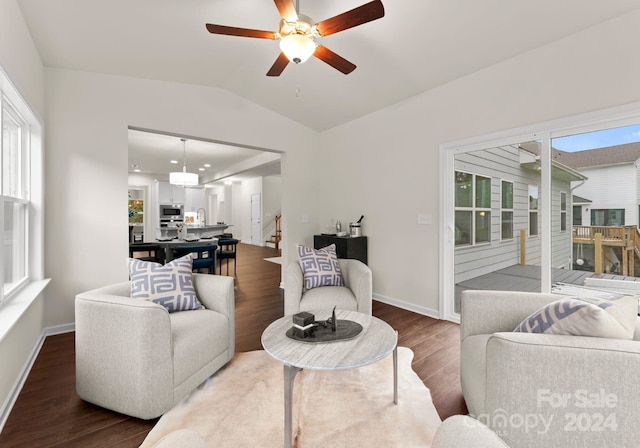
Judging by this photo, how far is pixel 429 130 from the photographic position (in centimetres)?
358

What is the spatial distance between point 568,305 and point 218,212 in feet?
45.3

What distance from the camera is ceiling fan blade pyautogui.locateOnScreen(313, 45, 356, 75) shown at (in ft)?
7.55

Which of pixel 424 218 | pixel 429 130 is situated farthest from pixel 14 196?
pixel 429 130

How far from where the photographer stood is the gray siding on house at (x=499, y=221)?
2756 millimetres

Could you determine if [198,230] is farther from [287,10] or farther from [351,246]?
[287,10]

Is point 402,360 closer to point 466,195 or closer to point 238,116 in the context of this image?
point 466,195

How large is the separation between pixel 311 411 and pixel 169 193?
994 centimetres

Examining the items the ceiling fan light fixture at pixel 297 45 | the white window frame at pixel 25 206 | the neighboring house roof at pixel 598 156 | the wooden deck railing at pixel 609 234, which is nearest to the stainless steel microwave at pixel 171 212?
the white window frame at pixel 25 206

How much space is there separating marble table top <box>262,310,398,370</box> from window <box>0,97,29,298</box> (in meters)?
2.11

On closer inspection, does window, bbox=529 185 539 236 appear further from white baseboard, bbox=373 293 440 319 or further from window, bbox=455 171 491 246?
white baseboard, bbox=373 293 440 319

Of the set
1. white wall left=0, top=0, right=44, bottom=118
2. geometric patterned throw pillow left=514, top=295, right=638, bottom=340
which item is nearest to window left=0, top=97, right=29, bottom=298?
white wall left=0, top=0, right=44, bottom=118

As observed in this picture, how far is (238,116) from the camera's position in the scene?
4301mm

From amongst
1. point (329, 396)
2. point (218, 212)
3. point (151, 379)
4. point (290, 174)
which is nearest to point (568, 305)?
point (329, 396)

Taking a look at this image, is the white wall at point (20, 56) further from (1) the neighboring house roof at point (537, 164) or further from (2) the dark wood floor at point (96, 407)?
(1) the neighboring house roof at point (537, 164)
